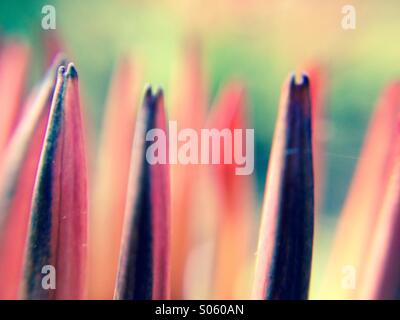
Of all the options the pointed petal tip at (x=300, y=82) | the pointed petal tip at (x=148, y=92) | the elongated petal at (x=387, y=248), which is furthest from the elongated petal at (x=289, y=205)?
the pointed petal tip at (x=148, y=92)

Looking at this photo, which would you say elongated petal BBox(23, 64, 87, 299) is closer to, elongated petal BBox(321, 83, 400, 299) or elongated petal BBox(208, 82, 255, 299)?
elongated petal BBox(208, 82, 255, 299)

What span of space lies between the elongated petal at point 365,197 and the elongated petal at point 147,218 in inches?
31.0

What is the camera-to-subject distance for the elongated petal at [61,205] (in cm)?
280

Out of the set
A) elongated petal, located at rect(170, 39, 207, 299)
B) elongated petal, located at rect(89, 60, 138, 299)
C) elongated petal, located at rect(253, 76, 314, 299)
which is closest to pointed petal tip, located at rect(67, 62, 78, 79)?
elongated petal, located at rect(89, 60, 138, 299)

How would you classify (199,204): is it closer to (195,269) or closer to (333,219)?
(195,269)

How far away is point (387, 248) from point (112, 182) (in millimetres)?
1304

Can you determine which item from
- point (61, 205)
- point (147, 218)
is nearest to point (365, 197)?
point (147, 218)

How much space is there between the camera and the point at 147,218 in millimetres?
2824

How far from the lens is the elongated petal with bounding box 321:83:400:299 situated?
286 centimetres

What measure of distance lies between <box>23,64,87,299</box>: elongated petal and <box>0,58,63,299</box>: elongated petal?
5cm

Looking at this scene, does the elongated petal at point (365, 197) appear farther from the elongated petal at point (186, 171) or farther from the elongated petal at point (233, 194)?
the elongated petal at point (186, 171)

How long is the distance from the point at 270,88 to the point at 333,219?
68 cm
